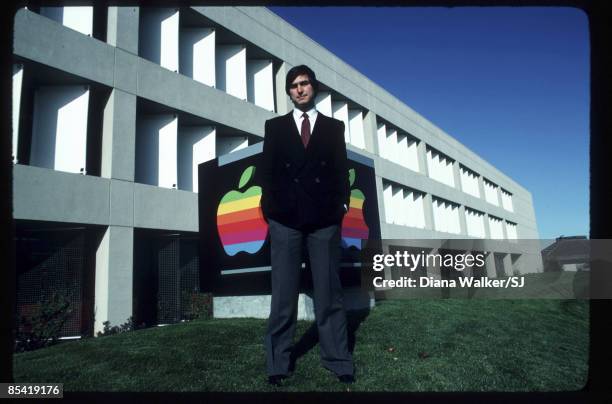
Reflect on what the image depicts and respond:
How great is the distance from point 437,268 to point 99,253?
7.41 meters

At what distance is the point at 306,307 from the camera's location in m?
5.51

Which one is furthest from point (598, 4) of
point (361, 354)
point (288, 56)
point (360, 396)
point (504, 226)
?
point (504, 226)

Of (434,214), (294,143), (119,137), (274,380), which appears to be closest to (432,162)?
(434,214)

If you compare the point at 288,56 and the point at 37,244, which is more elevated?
Answer: the point at 288,56

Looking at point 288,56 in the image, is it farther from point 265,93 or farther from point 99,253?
point 99,253

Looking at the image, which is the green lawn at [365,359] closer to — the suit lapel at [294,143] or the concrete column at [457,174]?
the suit lapel at [294,143]

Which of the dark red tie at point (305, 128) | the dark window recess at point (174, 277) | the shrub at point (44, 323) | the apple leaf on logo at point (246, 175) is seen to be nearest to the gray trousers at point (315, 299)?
the dark red tie at point (305, 128)

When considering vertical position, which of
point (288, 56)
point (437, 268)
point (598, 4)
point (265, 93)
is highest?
point (288, 56)

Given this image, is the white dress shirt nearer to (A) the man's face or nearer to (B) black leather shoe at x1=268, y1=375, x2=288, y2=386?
(A) the man's face

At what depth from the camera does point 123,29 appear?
8.76 metres

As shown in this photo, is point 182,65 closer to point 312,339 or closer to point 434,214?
point 312,339

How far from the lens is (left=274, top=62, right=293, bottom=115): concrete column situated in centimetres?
1368

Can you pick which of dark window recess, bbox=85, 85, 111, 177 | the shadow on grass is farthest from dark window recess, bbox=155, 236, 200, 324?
the shadow on grass

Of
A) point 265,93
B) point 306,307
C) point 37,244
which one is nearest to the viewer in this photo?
point 306,307
